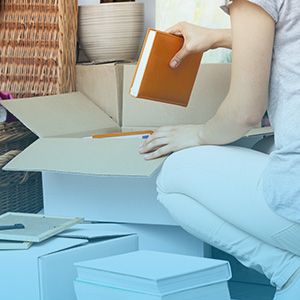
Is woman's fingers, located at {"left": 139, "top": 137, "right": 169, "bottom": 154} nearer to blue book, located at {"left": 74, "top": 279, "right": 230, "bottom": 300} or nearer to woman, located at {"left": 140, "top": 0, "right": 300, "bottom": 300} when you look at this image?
woman, located at {"left": 140, "top": 0, "right": 300, "bottom": 300}

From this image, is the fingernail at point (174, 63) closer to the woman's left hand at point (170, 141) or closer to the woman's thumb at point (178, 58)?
the woman's thumb at point (178, 58)

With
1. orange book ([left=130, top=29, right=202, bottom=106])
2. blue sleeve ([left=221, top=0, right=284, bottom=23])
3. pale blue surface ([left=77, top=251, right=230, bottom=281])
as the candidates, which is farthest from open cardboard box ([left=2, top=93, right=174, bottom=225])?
blue sleeve ([left=221, top=0, right=284, bottom=23])

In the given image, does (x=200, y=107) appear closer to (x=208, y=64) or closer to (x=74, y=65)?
(x=208, y=64)

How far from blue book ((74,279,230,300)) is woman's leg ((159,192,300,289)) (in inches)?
5.8

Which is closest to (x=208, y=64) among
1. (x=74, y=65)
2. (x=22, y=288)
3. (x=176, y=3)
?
(x=176, y=3)

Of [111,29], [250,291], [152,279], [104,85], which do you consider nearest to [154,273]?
[152,279]

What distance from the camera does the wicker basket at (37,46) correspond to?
1.85 m

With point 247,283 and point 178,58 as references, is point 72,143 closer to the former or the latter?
point 178,58

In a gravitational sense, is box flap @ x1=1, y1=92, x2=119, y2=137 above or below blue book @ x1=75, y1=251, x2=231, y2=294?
above

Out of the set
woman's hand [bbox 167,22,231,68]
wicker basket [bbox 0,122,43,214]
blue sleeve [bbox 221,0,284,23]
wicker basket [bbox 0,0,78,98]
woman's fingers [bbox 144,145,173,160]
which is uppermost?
blue sleeve [bbox 221,0,284,23]

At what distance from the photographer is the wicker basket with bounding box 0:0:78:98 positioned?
185cm

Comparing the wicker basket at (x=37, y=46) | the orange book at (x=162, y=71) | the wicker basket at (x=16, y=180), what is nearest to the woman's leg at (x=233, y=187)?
the orange book at (x=162, y=71)

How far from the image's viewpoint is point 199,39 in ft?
4.74

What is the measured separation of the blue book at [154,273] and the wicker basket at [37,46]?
2.68 ft
